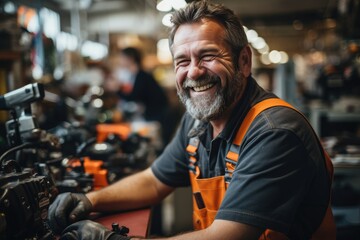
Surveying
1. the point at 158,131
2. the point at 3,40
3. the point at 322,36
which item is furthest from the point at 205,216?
the point at 322,36

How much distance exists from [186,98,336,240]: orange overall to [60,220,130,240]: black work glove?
454 mm

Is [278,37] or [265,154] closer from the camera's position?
[265,154]

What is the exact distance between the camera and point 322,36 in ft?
32.4

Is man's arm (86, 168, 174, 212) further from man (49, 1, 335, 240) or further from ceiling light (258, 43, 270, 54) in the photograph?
ceiling light (258, 43, 270, 54)

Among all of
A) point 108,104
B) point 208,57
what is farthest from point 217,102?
point 108,104

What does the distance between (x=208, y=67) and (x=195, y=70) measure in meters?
0.06

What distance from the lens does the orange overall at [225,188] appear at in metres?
1.44

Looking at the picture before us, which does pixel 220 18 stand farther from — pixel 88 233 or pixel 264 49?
pixel 264 49

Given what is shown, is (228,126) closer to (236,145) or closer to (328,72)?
(236,145)

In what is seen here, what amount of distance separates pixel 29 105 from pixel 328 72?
323cm

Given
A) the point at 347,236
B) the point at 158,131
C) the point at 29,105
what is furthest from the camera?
the point at 158,131

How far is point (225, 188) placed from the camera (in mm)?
1548

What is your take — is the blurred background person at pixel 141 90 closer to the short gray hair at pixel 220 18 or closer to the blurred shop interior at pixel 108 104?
the blurred shop interior at pixel 108 104

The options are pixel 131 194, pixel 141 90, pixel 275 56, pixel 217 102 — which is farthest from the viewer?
pixel 275 56
